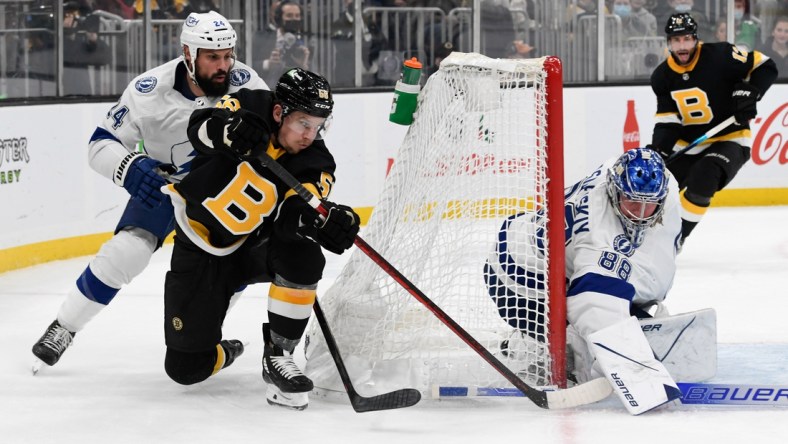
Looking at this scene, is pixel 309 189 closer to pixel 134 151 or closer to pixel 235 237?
pixel 235 237

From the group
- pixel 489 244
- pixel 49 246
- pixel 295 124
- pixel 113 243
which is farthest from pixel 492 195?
pixel 49 246

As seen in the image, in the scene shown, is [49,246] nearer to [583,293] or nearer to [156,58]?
[156,58]

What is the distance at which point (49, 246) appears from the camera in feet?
17.8

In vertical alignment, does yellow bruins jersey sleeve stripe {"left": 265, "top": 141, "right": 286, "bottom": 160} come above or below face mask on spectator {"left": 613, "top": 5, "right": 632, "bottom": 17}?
below

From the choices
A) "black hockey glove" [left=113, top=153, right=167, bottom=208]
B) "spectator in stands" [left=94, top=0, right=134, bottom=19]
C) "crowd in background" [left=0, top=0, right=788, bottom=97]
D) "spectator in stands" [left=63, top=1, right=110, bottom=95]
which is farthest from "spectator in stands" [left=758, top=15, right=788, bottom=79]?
"black hockey glove" [left=113, top=153, right=167, bottom=208]

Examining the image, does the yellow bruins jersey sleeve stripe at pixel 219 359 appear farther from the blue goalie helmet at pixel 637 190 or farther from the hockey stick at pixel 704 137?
the hockey stick at pixel 704 137

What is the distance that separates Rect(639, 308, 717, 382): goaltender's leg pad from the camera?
3.00 meters

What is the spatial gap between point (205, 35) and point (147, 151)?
418mm

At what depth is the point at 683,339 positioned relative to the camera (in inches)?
119

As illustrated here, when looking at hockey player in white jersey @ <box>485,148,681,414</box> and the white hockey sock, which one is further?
the white hockey sock

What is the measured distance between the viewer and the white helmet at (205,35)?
325 centimetres

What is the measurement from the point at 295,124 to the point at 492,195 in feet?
1.94

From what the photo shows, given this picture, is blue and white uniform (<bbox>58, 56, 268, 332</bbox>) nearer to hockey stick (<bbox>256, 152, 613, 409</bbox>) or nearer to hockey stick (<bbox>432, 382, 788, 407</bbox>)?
hockey stick (<bbox>256, 152, 613, 409</bbox>)

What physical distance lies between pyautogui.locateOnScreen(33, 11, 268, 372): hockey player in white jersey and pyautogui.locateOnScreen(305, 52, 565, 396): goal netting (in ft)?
1.51
